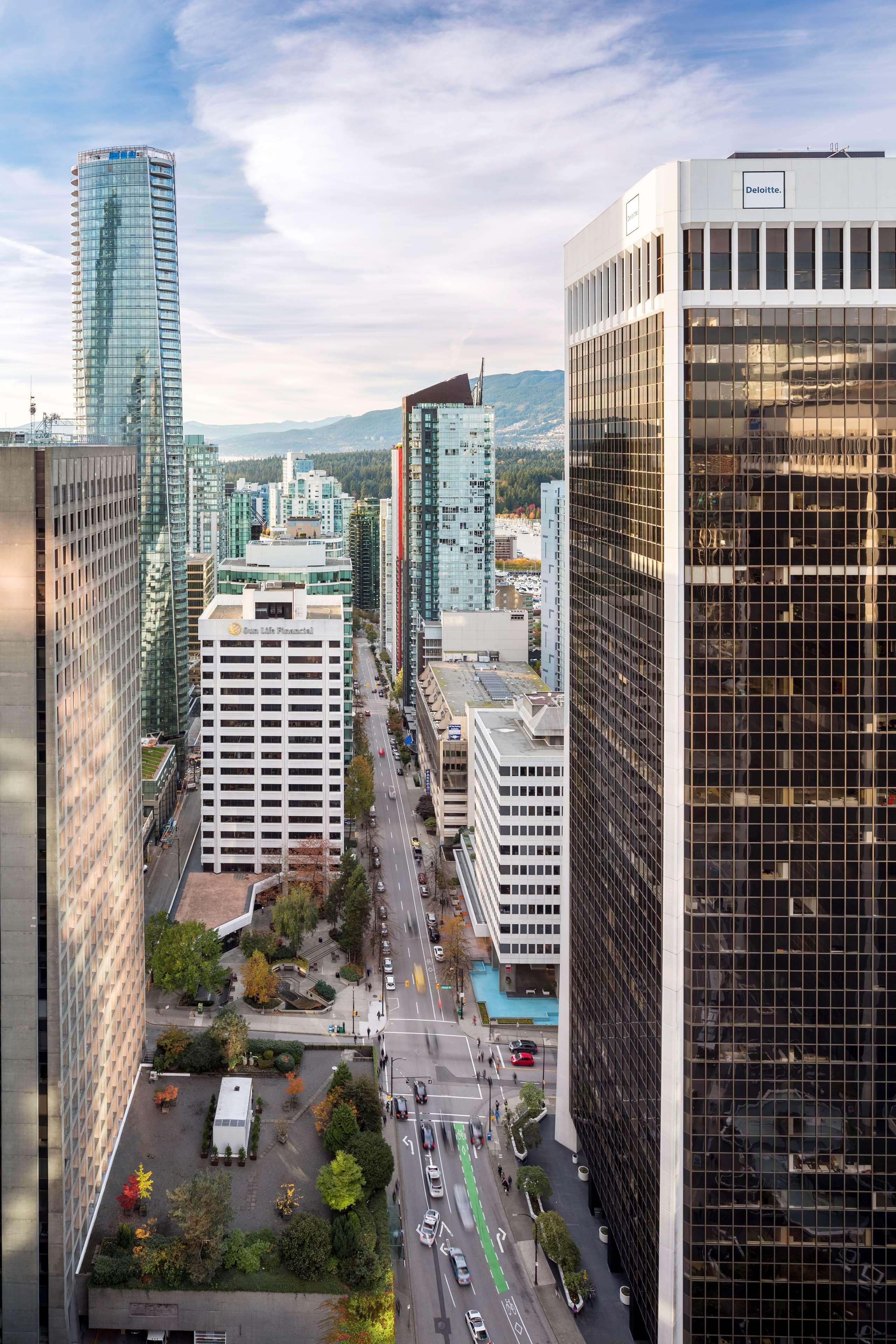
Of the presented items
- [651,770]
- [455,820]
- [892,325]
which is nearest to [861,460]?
[892,325]

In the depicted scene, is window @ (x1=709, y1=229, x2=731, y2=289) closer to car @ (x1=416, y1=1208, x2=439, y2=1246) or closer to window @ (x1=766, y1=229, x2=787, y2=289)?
window @ (x1=766, y1=229, x2=787, y2=289)

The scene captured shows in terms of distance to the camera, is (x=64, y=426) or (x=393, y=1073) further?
(x=393, y=1073)

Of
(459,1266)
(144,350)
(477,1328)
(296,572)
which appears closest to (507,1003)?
(459,1266)

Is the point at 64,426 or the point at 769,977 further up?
the point at 64,426

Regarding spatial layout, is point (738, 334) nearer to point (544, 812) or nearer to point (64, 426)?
point (64, 426)

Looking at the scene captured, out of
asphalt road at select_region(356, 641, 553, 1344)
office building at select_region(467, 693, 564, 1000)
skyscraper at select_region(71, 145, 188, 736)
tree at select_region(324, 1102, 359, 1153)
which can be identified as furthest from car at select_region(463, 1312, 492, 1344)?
skyscraper at select_region(71, 145, 188, 736)

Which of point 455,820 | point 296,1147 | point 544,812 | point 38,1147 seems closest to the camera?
point 38,1147

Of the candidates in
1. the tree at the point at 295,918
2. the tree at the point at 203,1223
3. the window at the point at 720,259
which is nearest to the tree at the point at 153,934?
the tree at the point at 295,918

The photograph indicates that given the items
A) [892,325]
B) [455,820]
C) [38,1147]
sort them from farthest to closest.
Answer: [455,820] → [38,1147] → [892,325]
